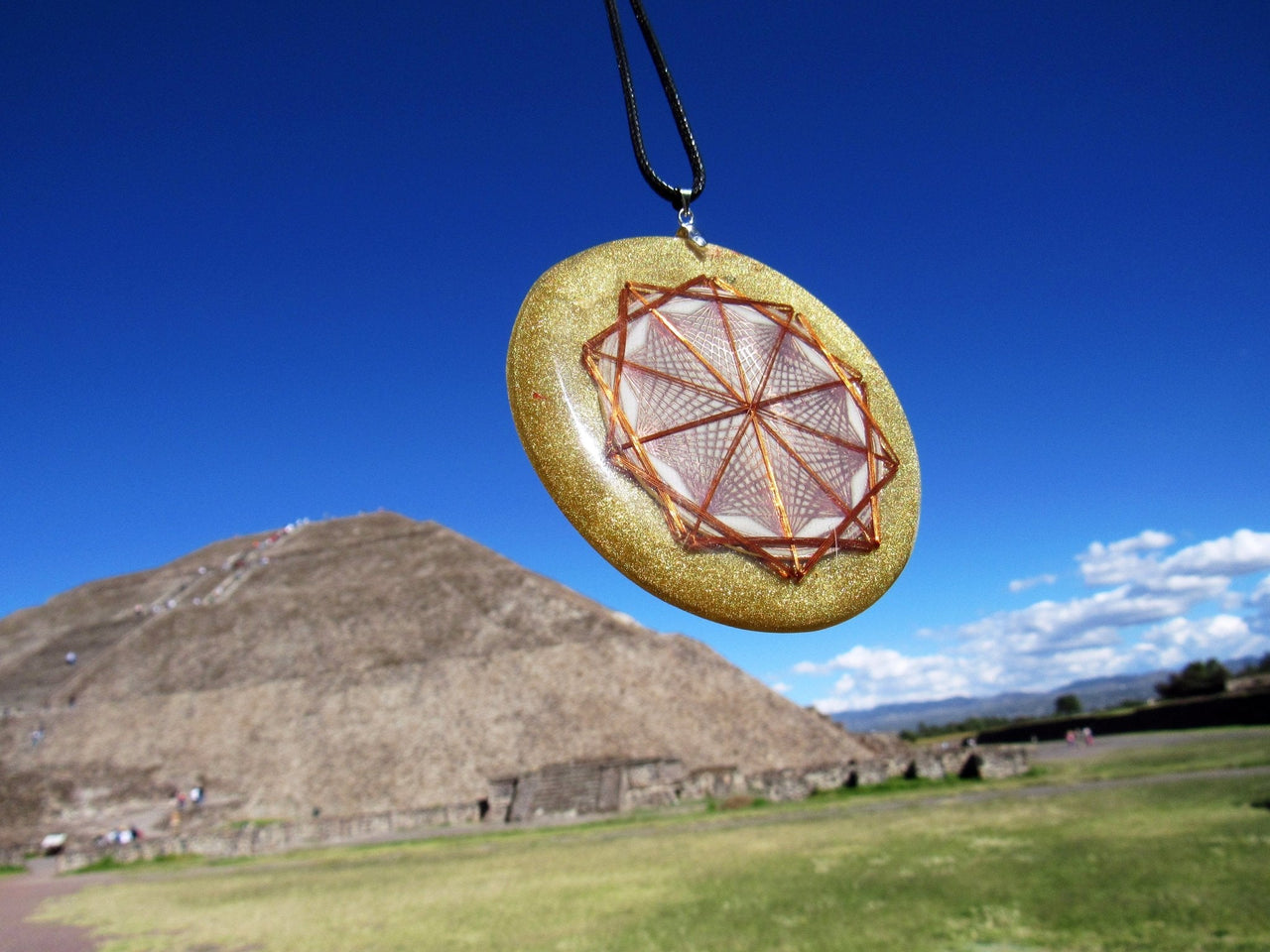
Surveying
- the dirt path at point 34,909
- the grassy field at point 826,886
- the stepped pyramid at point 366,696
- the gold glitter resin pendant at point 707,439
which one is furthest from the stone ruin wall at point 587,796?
the gold glitter resin pendant at point 707,439

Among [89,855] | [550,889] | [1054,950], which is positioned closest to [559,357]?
[1054,950]

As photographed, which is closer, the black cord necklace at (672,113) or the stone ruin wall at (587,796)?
the black cord necklace at (672,113)

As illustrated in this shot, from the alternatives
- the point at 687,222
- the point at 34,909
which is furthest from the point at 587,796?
the point at 687,222

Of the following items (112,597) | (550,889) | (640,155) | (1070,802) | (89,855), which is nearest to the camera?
(640,155)

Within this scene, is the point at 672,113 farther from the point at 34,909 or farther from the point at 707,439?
the point at 34,909

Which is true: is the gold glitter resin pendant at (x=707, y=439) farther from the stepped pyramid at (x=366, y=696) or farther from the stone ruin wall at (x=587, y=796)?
the stepped pyramid at (x=366, y=696)

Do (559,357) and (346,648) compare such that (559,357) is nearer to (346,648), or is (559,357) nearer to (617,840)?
(617,840)

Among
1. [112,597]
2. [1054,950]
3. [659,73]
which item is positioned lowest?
[1054,950]
